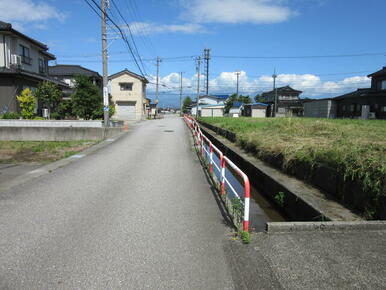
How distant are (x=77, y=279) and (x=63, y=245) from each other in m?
0.91

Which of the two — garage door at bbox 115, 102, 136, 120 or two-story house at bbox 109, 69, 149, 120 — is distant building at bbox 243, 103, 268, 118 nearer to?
two-story house at bbox 109, 69, 149, 120

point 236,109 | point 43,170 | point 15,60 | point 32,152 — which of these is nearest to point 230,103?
point 236,109

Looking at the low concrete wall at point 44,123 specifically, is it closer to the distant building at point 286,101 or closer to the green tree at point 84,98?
the green tree at point 84,98

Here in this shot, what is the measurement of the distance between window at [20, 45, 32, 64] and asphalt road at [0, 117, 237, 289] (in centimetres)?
2012

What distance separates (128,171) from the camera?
333 inches

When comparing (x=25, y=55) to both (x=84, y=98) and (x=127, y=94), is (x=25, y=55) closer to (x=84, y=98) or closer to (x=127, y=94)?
(x=84, y=98)

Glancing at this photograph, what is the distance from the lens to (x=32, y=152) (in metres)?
11.9

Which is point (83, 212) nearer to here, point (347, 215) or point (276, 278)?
point (276, 278)

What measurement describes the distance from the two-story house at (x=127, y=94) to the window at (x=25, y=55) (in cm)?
1678

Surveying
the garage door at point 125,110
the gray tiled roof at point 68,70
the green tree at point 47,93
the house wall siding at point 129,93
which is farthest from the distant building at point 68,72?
the green tree at point 47,93

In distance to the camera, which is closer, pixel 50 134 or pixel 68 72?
pixel 50 134

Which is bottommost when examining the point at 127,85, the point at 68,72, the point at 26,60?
the point at 26,60

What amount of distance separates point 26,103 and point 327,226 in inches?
853

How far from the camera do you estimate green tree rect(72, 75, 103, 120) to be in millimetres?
20922
